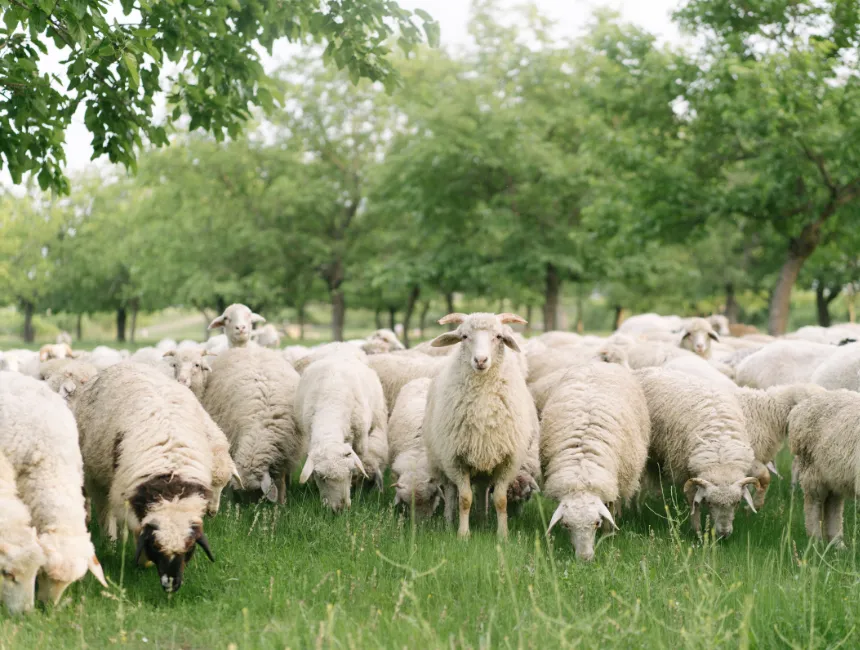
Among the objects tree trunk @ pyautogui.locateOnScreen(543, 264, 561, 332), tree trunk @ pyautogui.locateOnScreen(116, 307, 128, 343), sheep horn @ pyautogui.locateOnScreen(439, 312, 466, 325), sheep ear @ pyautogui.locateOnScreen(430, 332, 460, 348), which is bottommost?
tree trunk @ pyautogui.locateOnScreen(116, 307, 128, 343)

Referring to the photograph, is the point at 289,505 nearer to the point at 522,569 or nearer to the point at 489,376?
the point at 489,376

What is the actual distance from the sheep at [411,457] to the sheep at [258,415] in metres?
0.89

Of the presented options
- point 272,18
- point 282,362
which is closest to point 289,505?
point 282,362

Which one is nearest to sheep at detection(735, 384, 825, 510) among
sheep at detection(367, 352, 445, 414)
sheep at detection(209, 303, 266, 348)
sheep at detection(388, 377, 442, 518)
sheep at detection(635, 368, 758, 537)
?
sheep at detection(635, 368, 758, 537)

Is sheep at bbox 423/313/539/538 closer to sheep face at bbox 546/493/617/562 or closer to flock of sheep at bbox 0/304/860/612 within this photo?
flock of sheep at bbox 0/304/860/612

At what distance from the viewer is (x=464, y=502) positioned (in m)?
5.86

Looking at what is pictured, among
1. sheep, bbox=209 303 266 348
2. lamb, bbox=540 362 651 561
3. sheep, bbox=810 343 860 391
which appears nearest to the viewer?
lamb, bbox=540 362 651 561

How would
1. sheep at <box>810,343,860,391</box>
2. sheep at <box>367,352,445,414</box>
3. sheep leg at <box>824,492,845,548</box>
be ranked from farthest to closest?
1. sheep at <box>367,352,445,414</box>
2. sheep at <box>810,343,860,391</box>
3. sheep leg at <box>824,492,845,548</box>

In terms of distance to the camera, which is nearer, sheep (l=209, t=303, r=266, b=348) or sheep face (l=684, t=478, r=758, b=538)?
sheep face (l=684, t=478, r=758, b=538)

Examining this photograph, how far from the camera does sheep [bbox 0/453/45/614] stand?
390 cm

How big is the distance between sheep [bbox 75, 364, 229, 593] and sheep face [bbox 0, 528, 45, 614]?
0.53 m

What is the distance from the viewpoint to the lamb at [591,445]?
17.5 ft

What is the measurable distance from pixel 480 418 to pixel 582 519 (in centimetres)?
107

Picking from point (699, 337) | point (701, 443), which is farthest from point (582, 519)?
point (699, 337)
